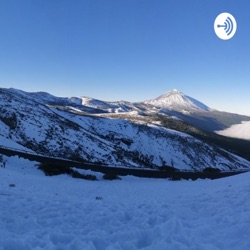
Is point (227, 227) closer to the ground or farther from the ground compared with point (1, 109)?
closer to the ground

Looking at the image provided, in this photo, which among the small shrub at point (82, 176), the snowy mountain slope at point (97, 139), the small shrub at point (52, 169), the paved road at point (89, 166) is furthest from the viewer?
the snowy mountain slope at point (97, 139)

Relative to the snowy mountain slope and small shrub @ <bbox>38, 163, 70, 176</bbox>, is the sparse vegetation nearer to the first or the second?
small shrub @ <bbox>38, 163, 70, 176</bbox>

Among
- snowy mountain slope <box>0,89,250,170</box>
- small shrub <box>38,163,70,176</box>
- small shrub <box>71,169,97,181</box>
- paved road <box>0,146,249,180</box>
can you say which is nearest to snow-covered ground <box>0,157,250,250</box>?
small shrub <box>38,163,70,176</box>

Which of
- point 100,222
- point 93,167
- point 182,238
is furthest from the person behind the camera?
point 93,167

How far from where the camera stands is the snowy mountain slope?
51116 millimetres

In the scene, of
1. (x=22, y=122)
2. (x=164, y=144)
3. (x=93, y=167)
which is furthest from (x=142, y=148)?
(x=93, y=167)

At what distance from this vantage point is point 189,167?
8025 cm

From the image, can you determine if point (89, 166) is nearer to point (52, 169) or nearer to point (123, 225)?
point (52, 169)

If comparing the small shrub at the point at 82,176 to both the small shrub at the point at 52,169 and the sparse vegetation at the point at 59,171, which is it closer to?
the sparse vegetation at the point at 59,171

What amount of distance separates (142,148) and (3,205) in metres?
72.3

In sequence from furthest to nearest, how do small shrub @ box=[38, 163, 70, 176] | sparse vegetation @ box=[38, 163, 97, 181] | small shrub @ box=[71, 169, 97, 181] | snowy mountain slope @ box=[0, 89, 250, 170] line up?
snowy mountain slope @ box=[0, 89, 250, 170] < small shrub @ box=[71, 169, 97, 181] < sparse vegetation @ box=[38, 163, 97, 181] < small shrub @ box=[38, 163, 70, 176]

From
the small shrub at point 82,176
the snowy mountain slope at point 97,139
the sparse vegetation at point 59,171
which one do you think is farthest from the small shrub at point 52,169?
the snowy mountain slope at point 97,139

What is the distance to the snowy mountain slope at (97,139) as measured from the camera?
51.1 metres

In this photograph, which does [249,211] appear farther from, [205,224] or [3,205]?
[3,205]
